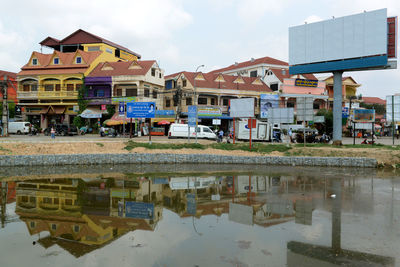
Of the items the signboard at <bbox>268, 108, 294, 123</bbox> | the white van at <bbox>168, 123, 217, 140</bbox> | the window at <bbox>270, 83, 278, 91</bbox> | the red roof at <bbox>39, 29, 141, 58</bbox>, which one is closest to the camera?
the signboard at <bbox>268, 108, 294, 123</bbox>

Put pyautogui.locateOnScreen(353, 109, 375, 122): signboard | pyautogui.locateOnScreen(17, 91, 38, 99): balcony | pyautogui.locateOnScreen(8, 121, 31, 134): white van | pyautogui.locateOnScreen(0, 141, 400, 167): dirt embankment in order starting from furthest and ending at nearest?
pyautogui.locateOnScreen(17, 91, 38, 99): balcony < pyautogui.locateOnScreen(8, 121, 31, 134): white van < pyautogui.locateOnScreen(353, 109, 375, 122): signboard < pyautogui.locateOnScreen(0, 141, 400, 167): dirt embankment

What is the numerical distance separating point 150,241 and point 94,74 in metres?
41.0

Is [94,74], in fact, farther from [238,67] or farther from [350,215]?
[350,215]

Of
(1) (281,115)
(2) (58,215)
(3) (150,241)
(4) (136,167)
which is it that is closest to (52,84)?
(4) (136,167)

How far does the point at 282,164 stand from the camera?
21781 millimetres

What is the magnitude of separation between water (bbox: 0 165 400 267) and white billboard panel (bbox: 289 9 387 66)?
565 inches

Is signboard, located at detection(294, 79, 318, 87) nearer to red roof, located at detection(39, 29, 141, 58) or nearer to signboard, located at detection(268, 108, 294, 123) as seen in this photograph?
signboard, located at detection(268, 108, 294, 123)

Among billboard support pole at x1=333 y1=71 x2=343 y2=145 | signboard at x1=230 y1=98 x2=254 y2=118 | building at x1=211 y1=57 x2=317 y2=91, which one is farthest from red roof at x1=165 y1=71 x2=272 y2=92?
billboard support pole at x1=333 y1=71 x2=343 y2=145

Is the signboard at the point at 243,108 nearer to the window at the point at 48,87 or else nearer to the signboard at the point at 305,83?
the signboard at the point at 305,83

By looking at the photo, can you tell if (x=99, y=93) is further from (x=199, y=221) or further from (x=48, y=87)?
(x=199, y=221)

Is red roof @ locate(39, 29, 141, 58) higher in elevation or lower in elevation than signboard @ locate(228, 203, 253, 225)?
higher

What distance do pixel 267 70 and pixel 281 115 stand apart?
2994 centimetres

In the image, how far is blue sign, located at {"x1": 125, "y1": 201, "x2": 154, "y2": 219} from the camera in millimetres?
9163

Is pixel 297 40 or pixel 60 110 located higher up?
pixel 297 40
